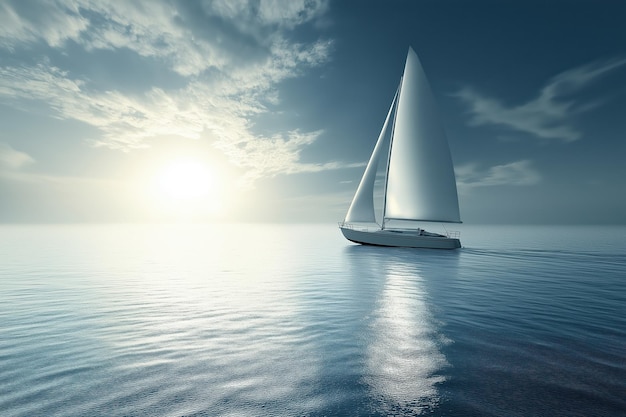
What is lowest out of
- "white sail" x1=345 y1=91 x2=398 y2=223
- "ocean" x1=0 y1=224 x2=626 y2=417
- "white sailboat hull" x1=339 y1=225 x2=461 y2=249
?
"ocean" x1=0 y1=224 x2=626 y2=417

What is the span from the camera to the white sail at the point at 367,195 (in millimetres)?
51000

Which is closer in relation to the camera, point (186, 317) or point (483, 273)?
point (186, 317)

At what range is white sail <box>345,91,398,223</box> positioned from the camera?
167 ft

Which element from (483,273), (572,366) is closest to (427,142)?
(483,273)

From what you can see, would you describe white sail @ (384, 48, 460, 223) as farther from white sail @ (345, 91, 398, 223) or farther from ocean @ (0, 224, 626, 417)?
ocean @ (0, 224, 626, 417)

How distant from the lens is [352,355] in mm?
9008

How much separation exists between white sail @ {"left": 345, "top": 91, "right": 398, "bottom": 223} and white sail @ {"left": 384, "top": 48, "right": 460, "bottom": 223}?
193 inches

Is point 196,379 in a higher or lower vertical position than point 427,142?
lower

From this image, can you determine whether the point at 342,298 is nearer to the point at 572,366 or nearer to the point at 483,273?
the point at 572,366

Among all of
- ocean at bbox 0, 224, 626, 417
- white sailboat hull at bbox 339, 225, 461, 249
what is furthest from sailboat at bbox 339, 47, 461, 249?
ocean at bbox 0, 224, 626, 417

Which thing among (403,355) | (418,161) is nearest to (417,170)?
(418,161)

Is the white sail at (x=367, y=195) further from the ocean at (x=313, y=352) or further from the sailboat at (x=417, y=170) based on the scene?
the ocean at (x=313, y=352)

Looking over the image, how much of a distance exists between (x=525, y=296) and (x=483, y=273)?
9.76m

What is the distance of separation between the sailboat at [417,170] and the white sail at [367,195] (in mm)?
2965
